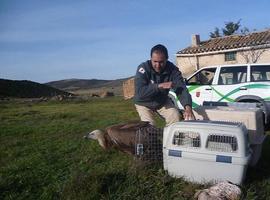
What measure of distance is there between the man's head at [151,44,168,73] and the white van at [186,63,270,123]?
16.0 feet

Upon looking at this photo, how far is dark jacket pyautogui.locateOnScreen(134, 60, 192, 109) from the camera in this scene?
18.0 ft

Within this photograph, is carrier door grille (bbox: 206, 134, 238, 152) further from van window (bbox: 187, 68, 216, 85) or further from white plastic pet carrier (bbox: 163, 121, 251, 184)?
van window (bbox: 187, 68, 216, 85)

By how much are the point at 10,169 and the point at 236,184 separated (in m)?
3.02

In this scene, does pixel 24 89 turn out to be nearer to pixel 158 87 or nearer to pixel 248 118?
pixel 158 87

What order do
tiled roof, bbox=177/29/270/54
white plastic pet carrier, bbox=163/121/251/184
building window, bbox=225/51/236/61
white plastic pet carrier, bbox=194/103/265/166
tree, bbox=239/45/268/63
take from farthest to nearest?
building window, bbox=225/51/236/61
tiled roof, bbox=177/29/270/54
tree, bbox=239/45/268/63
white plastic pet carrier, bbox=194/103/265/166
white plastic pet carrier, bbox=163/121/251/184

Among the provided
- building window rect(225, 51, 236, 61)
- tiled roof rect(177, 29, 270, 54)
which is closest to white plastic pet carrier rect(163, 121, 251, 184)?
tiled roof rect(177, 29, 270, 54)

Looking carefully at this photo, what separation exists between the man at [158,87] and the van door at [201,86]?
5060mm

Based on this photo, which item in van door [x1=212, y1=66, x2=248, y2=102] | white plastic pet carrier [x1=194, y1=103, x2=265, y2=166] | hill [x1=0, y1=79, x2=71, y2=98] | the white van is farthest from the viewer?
hill [x1=0, y1=79, x2=71, y2=98]

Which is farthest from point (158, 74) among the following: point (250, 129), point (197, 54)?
point (197, 54)

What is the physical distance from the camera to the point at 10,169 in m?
5.46

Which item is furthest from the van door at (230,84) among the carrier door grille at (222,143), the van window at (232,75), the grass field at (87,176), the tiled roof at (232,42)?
the tiled roof at (232,42)

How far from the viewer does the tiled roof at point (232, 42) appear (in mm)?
24605

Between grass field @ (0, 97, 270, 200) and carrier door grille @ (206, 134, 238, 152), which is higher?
carrier door grille @ (206, 134, 238, 152)

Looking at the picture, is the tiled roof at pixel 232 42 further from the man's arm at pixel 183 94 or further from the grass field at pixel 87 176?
the man's arm at pixel 183 94
